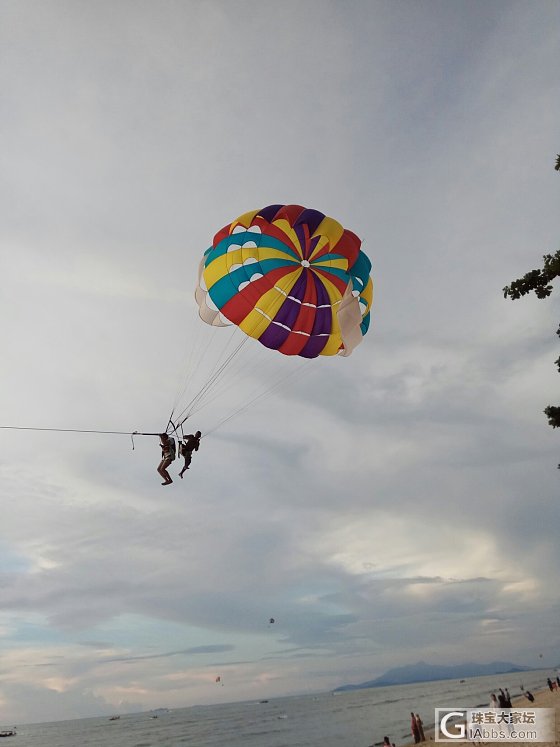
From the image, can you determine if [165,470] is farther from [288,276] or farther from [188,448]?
[288,276]

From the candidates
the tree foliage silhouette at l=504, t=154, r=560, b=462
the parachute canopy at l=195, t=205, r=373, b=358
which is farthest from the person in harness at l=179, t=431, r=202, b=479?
the tree foliage silhouette at l=504, t=154, r=560, b=462

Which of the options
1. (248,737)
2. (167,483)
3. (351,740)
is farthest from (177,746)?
(167,483)

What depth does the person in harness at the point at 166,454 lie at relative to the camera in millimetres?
12828

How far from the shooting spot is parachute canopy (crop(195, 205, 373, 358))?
14.1m

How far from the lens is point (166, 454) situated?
12.8m

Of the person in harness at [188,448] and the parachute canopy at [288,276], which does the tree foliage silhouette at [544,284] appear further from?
the person in harness at [188,448]

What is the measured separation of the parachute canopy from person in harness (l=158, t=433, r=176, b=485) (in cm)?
385

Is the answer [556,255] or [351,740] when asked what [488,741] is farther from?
[351,740]

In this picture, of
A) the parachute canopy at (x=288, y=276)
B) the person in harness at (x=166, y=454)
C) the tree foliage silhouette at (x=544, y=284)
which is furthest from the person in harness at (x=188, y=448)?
the tree foliage silhouette at (x=544, y=284)

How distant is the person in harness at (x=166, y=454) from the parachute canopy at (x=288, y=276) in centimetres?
385

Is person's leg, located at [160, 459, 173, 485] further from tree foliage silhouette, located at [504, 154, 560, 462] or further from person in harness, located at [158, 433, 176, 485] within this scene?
tree foliage silhouette, located at [504, 154, 560, 462]

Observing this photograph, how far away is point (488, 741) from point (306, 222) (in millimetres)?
20184

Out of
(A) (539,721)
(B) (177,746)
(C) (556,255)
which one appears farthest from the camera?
(B) (177,746)

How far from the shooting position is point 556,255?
1020 centimetres
